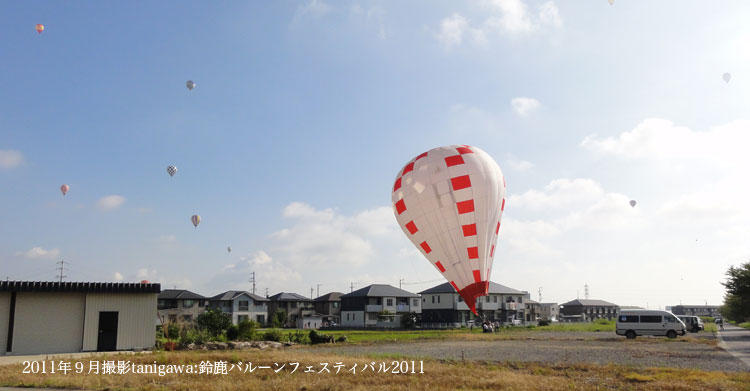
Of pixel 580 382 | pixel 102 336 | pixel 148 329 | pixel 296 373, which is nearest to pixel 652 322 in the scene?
pixel 580 382

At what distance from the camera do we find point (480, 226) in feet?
67.4

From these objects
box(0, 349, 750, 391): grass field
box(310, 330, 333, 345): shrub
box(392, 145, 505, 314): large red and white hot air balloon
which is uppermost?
box(392, 145, 505, 314): large red and white hot air balloon

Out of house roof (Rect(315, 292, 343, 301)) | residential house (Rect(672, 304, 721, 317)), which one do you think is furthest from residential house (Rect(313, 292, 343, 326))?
residential house (Rect(672, 304, 721, 317))

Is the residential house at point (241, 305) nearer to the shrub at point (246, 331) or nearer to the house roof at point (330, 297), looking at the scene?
the house roof at point (330, 297)

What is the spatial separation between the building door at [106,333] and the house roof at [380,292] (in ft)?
159

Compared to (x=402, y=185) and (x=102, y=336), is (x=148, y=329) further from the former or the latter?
(x=402, y=185)

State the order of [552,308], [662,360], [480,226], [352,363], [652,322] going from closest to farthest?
[352,363], [662,360], [480,226], [652,322], [552,308]

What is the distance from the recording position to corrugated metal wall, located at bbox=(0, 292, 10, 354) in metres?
23.7

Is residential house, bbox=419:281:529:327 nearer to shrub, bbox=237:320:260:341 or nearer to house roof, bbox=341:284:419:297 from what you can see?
house roof, bbox=341:284:419:297

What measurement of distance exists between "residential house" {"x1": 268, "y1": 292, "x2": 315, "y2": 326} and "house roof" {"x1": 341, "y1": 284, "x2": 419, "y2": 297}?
12051 mm

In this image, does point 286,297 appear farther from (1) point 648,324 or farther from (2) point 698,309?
(2) point 698,309

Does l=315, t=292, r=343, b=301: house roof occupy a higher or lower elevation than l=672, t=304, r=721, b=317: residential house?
higher

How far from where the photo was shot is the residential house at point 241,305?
7244cm

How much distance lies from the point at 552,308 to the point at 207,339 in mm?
102499
